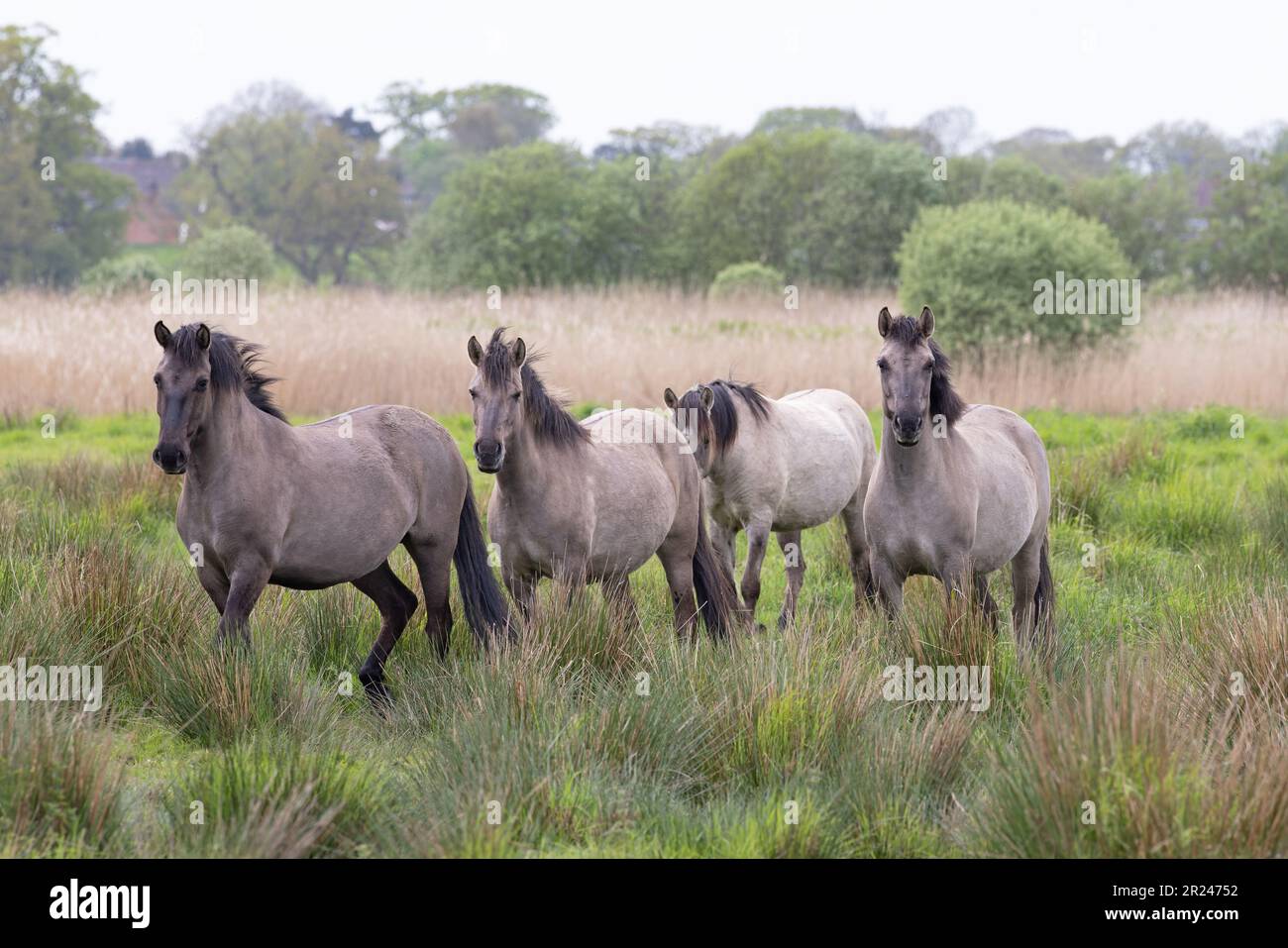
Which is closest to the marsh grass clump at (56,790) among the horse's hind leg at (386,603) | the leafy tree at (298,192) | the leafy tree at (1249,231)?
the horse's hind leg at (386,603)

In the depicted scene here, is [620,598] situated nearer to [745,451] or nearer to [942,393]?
[745,451]

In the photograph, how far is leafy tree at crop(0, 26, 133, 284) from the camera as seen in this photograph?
42.1 metres

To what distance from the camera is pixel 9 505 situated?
8.53 metres

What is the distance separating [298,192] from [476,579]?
4862 cm

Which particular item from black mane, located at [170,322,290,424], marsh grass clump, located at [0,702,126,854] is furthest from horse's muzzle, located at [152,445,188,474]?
marsh grass clump, located at [0,702,126,854]

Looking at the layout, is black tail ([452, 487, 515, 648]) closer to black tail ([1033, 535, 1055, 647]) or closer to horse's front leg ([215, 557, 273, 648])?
horse's front leg ([215, 557, 273, 648])

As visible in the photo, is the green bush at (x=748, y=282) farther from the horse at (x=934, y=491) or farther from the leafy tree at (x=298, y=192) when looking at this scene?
the leafy tree at (x=298, y=192)

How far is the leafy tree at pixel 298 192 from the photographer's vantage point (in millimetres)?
52438

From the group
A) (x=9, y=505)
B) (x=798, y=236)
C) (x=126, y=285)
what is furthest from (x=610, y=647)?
(x=798, y=236)

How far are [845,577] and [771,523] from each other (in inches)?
39.7

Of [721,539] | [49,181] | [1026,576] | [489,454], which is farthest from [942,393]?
[49,181]

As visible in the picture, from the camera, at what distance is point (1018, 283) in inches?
640

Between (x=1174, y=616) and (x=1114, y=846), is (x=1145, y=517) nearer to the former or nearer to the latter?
(x=1174, y=616)

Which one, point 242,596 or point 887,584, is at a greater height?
point 242,596
